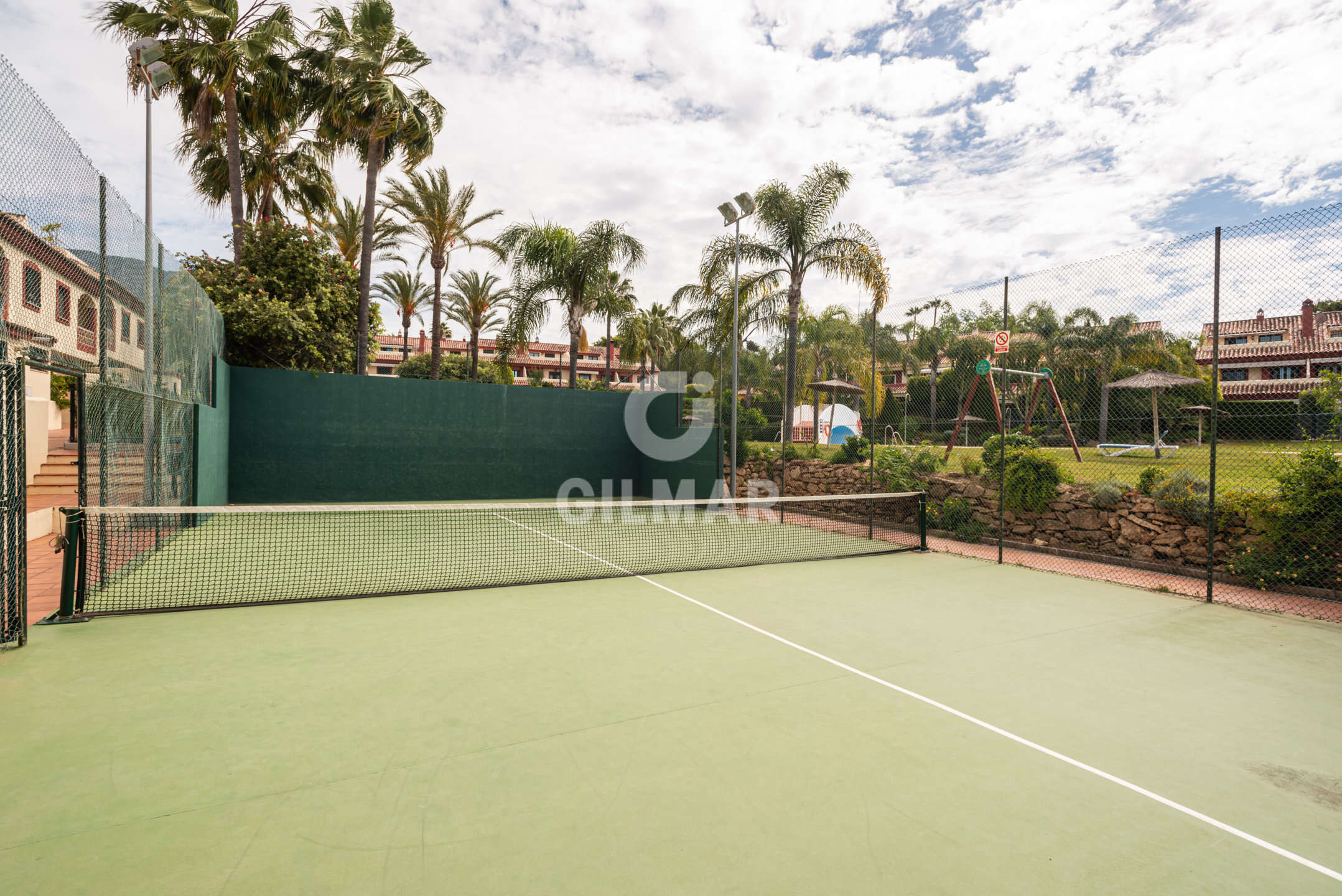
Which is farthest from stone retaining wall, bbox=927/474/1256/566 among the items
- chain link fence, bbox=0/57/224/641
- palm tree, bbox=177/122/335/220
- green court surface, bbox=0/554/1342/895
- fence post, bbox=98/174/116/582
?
palm tree, bbox=177/122/335/220

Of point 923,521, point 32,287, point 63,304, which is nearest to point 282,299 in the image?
point 63,304

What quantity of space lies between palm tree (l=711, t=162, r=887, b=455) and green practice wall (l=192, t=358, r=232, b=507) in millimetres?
10406

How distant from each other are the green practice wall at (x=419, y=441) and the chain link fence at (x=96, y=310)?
14.3 feet

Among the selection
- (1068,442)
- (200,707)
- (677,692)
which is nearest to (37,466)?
(200,707)

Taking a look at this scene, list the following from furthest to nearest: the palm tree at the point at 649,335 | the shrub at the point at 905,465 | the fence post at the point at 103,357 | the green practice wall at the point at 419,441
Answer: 1. the palm tree at the point at 649,335
2. the green practice wall at the point at 419,441
3. the shrub at the point at 905,465
4. the fence post at the point at 103,357

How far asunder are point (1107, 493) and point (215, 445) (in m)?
14.5

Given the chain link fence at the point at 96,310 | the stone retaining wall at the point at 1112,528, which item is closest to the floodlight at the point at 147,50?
the chain link fence at the point at 96,310

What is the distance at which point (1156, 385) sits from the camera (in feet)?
25.6

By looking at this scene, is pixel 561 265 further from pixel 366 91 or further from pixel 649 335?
pixel 649 335

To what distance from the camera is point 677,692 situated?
4145 millimetres

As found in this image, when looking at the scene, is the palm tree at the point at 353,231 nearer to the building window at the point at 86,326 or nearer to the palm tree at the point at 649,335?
the palm tree at the point at 649,335

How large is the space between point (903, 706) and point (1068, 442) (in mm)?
6849

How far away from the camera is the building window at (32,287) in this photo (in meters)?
4.27

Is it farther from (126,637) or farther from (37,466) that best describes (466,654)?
(37,466)
